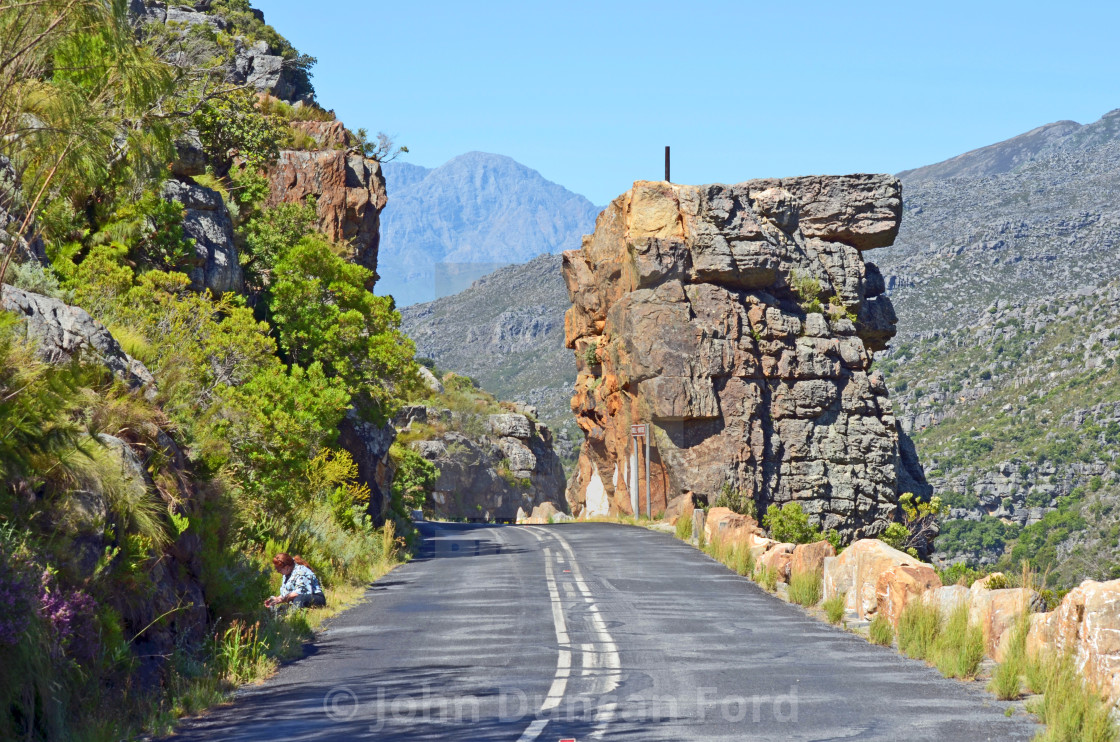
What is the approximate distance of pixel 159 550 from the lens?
11.5 metres

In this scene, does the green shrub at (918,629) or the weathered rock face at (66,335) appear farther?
the green shrub at (918,629)

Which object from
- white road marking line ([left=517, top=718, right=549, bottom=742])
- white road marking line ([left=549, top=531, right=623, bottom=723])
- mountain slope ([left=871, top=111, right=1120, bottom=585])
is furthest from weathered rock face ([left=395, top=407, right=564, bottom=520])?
white road marking line ([left=517, top=718, right=549, bottom=742])

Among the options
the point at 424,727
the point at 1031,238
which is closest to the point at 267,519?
the point at 424,727

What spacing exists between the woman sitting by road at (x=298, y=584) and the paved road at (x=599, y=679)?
0.63 meters

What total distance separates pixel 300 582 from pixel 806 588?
8025 mm

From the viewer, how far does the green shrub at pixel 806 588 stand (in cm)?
1769

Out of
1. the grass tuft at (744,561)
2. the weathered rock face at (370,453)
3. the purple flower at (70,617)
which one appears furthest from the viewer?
the weathered rock face at (370,453)

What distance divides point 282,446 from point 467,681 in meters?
11.9

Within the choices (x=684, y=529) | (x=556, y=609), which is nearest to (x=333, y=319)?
(x=684, y=529)

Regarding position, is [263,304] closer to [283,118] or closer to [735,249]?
[283,118]

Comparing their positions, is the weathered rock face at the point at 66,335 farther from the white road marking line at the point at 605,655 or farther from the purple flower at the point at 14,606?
the white road marking line at the point at 605,655

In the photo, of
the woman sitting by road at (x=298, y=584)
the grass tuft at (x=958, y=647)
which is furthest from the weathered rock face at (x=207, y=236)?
the grass tuft at (x=958, y=647)

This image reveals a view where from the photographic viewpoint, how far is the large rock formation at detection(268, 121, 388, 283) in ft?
129

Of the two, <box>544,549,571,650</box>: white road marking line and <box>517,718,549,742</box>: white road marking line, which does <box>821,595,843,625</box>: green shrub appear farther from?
<box>517,718,549,742</box>: white road marking line
